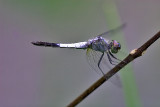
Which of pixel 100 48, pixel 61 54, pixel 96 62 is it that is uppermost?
pixel 61 54

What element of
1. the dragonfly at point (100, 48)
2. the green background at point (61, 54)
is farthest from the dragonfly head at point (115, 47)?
the green background at point (61, 54)

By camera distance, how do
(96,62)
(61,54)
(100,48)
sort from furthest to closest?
1. (61,54)
2. (100,48)
3. (96,62)

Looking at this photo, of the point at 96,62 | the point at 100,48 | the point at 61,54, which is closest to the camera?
the point at 96,62

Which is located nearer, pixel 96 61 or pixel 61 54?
pixel 96 61

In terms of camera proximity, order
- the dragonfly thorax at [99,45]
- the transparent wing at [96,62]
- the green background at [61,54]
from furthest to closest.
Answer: the green background at [61,54]
the dragonfly thorax at [99,45]
the transparent wing at [96,62]

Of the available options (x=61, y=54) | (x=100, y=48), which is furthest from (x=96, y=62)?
(x=61, y=54)

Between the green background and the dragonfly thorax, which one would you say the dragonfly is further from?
the green background

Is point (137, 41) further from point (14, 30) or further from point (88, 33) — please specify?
point (14, 30)

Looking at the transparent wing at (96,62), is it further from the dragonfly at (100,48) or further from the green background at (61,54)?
the green background at (61,54)

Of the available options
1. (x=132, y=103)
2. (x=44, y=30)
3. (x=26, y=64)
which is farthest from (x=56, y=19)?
(x=132, y=103)

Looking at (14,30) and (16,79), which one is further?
(14,30)

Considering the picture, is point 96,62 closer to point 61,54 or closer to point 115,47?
point 115,47
